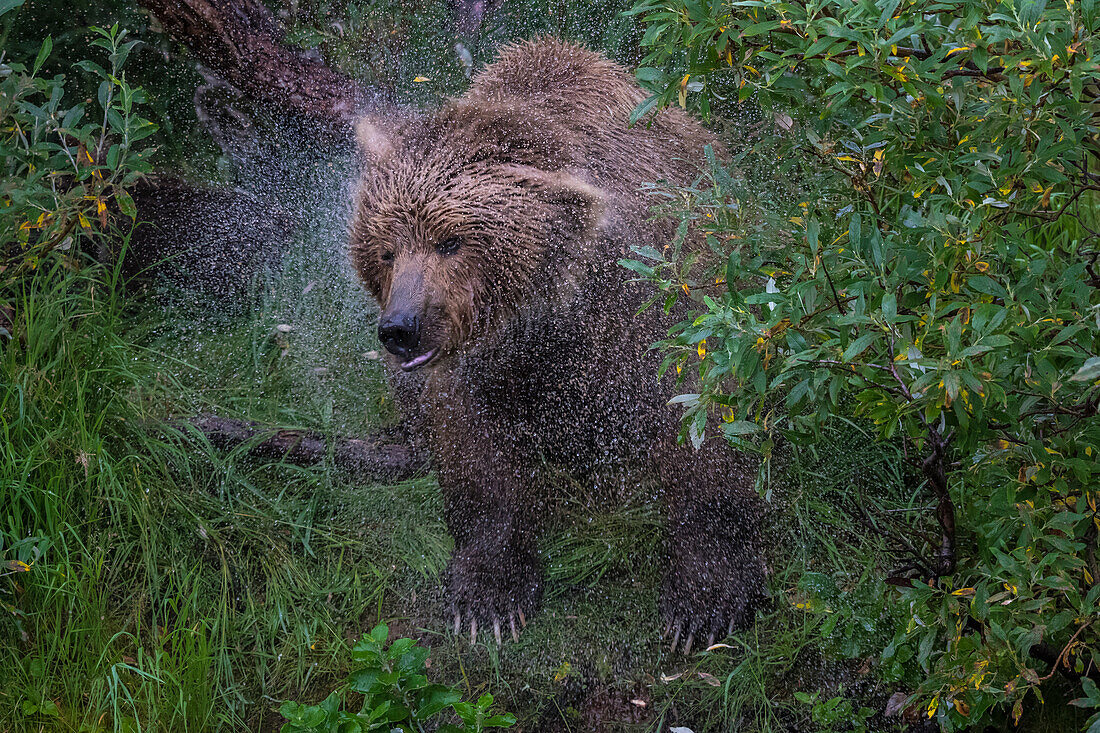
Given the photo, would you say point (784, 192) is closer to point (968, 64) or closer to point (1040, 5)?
point (968, 64)

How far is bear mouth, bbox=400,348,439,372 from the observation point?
2.66 metres

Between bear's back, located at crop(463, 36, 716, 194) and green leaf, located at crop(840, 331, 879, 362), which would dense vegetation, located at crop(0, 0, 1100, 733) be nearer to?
green leaf, located at crop(840, 331, 879, 362)

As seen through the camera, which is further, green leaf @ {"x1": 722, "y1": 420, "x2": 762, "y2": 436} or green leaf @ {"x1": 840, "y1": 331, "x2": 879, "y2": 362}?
green leaf @ {"x1": 722, "y1": 420, "x2": 762, "y2": 436}

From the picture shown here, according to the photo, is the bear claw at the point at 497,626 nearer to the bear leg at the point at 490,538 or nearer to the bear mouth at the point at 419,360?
the bear leg at the point at 490,538

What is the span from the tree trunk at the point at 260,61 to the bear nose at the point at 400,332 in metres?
1.46

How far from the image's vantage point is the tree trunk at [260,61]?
3379mm

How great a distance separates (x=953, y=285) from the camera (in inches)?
58.5

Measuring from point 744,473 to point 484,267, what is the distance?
114 centimetres

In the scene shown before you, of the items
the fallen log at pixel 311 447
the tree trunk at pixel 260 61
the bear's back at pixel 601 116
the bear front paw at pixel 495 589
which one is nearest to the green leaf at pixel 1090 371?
the bear's back at pixel 601 116

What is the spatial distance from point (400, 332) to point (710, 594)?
1.42 m

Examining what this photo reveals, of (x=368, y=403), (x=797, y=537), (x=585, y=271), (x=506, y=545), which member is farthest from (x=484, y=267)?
(x=797, y=537)

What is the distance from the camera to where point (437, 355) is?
272 cm

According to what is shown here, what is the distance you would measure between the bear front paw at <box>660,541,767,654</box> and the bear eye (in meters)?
1.31

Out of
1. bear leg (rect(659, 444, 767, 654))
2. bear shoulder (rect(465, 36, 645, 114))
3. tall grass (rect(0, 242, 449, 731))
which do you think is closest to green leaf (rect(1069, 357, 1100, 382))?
bear leg (rect(659, 444, 767, 654))
